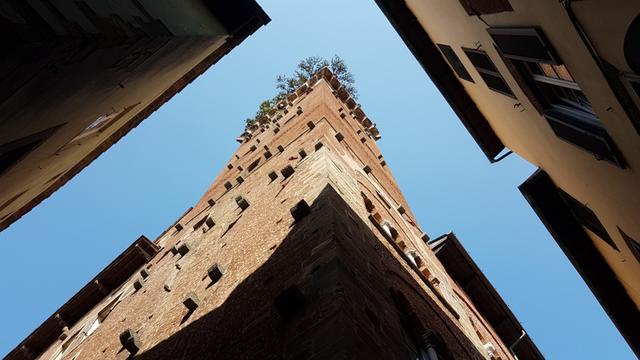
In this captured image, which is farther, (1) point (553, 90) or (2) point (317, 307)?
(1) point (553, 90)

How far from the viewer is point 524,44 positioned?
17.6 feet

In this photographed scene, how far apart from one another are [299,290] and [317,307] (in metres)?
0.28

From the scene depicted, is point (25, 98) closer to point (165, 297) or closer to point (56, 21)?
point (56, 21)

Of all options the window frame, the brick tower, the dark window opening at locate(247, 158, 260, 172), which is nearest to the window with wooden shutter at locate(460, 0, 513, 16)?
the window frame

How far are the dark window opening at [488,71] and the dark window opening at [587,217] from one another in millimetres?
2038

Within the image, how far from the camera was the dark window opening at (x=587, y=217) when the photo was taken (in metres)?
7.57

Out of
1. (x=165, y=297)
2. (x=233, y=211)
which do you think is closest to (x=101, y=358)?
(x=165, y=297)

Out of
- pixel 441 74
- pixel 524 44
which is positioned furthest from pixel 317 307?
pixel 441 74

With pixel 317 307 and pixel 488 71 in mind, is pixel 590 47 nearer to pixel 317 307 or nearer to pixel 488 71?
pixel 317 307

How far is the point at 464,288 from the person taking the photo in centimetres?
1349

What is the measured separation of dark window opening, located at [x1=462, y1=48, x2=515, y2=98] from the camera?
7.09 m

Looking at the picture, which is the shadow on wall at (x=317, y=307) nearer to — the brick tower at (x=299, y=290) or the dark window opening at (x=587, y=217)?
the brick tower at (x=299, y=290)

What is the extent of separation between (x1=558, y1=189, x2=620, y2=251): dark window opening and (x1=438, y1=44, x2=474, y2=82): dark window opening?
244cm

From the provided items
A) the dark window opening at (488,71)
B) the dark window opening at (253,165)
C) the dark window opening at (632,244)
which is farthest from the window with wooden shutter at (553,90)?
the dark window opening at (253,165)
